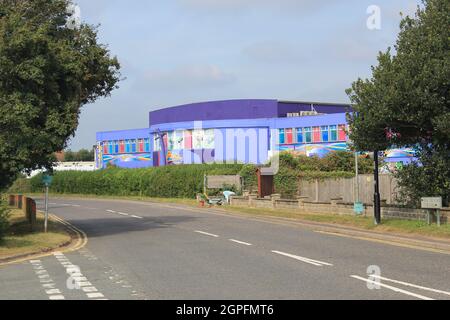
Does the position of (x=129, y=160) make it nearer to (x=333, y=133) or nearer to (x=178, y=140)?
(x=178, y=140)

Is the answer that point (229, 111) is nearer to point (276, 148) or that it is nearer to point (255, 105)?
point (255, 105)

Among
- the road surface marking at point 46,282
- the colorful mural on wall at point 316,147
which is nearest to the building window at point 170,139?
the colorful mural on wall at point 316,147

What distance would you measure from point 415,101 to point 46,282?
13.9 meters

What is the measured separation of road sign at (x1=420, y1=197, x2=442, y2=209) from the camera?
798 inches

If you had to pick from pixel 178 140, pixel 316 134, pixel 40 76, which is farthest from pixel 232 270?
pixel 178 140

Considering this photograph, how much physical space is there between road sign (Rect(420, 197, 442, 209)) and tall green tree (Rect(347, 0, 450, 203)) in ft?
5.31

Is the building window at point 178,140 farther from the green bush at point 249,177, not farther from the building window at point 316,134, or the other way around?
the green bush at point 249,177

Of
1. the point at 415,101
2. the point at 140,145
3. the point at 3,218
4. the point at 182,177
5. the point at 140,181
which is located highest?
the point at 140,145

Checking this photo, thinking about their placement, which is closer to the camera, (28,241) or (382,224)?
(28,241)

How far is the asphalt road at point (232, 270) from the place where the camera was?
32.5 ft

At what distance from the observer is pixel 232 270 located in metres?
12.5

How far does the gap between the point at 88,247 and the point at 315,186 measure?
21123mm

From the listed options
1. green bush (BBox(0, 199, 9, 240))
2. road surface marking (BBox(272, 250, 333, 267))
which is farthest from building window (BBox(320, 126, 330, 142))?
road surface marking (BBox(272, 250, 333, 267))

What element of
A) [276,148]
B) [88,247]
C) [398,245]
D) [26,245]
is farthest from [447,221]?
[276,148]
